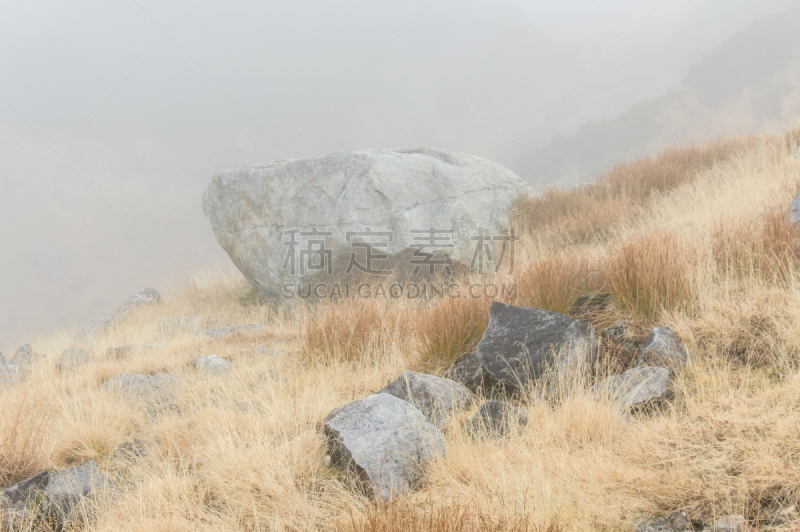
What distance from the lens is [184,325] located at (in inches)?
313

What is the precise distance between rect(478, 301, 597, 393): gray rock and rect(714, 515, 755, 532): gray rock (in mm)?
1324

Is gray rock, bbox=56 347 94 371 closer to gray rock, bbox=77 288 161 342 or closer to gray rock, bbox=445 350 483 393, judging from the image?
gray rock, bbox=77 288 161 342

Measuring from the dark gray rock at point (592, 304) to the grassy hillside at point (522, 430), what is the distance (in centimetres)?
10

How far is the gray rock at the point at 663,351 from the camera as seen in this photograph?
2723mm

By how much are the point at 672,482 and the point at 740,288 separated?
7.15ft

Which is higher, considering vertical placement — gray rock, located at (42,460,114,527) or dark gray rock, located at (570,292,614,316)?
dark gray rock, located at (570,292,614,316)

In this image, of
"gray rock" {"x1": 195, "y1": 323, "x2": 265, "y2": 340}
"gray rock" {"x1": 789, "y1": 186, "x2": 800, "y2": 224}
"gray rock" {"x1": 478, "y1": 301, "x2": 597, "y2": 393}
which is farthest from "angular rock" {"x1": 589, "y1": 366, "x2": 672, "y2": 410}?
"gray rock" {"x1": 195, "y1": 323, "x2": 265, "y2": 340}

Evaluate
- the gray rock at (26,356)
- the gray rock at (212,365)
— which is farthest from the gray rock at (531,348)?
the gray rock at (26,356)

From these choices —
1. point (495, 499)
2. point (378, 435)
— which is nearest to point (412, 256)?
point (378, 435)

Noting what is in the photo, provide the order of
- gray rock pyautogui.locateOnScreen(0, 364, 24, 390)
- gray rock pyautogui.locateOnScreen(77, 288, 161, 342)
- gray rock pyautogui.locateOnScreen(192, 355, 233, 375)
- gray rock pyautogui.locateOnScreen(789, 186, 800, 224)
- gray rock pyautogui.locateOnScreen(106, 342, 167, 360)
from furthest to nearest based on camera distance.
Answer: gray rock pyautogui.locateOnScreen(77, 288, 161, 342) < gray rock pyautogui.locateOnScreen(106, 342, 167, 360) < gray rock pyautogui.locateOnScreen(0, 364, 24, 390) < gray rock pyautogui.locateOnScreen(192, 355, 233, 375) < gray rock pyautogui.locateOnScreen(789, 186, 800, 224)

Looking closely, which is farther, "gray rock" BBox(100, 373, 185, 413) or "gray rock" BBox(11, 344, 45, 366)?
"gray rock" BBox(11, 344, 45, 366)

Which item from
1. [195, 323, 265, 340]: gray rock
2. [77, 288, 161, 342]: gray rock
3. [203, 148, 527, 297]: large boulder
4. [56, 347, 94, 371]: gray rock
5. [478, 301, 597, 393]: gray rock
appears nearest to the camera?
[478, 301, 597, 393]: gray rock

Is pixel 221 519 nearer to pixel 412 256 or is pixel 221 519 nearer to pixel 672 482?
pixel 672 482

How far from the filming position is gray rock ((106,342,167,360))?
587cm
